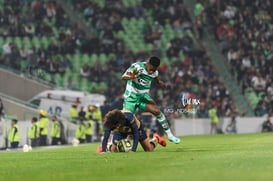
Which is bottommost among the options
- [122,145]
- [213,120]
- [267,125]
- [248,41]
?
[122,145]

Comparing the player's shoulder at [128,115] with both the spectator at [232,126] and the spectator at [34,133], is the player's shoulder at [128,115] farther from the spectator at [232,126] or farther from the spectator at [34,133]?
the spectator at [232,126]

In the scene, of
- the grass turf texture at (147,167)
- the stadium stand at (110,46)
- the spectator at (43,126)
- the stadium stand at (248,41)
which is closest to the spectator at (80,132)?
the spectator at (43,126)

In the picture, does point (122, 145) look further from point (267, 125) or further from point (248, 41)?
point (248, 41)

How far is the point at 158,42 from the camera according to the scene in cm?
5219

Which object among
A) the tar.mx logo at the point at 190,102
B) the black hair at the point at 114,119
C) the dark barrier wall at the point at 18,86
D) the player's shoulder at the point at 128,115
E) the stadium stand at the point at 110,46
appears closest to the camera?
the black hair at the point at 114,119

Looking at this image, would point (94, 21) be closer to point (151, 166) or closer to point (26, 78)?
point (26, 78)

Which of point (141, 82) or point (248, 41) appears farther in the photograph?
point (248, 41)

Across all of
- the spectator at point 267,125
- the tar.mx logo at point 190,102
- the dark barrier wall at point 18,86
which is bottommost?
the tar.mx logo at point 190,102

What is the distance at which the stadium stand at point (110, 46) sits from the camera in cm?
4847

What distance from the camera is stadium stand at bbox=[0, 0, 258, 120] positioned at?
159 feet

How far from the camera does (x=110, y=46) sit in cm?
5156

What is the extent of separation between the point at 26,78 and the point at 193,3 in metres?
13.3

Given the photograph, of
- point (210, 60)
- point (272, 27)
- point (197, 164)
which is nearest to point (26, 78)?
point (210, 60)

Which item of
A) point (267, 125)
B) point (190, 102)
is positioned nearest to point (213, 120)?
point (267, 125)
